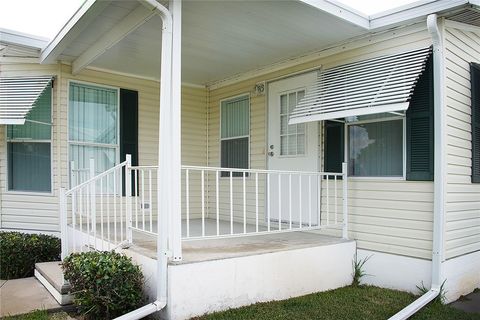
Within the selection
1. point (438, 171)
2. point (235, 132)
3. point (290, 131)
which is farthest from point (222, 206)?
point (438, 171)

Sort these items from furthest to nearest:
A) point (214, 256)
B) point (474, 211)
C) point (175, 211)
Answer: point (474, 211) → point (214, 256) → point (175, 211)

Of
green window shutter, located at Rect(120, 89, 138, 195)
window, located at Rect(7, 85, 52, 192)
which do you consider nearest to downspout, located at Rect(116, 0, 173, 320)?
green window shutter, located at Rect(120, 89, 138, 195)

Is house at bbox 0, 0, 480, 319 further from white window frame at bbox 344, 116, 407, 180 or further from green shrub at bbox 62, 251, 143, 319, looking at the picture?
green shrub at bbox 62, 251, 143, 319

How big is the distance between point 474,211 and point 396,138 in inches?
50.6

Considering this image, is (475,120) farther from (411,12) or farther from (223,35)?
(223,35)

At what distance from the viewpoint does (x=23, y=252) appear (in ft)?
15.6

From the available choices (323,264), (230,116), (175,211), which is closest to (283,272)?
(323,264)

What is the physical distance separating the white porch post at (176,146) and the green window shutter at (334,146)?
7.42 feet

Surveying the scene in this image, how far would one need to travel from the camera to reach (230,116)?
21.3 ft

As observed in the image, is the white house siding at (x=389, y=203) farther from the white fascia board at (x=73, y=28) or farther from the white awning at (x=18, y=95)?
the white awning at (x=18, y=95)

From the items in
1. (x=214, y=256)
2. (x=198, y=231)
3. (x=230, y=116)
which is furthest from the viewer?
(x=230, y=116)

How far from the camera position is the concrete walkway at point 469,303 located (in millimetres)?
3787

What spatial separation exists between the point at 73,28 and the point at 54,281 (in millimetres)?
2688

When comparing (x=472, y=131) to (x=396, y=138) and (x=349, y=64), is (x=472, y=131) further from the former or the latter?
(x=349, y=64)
